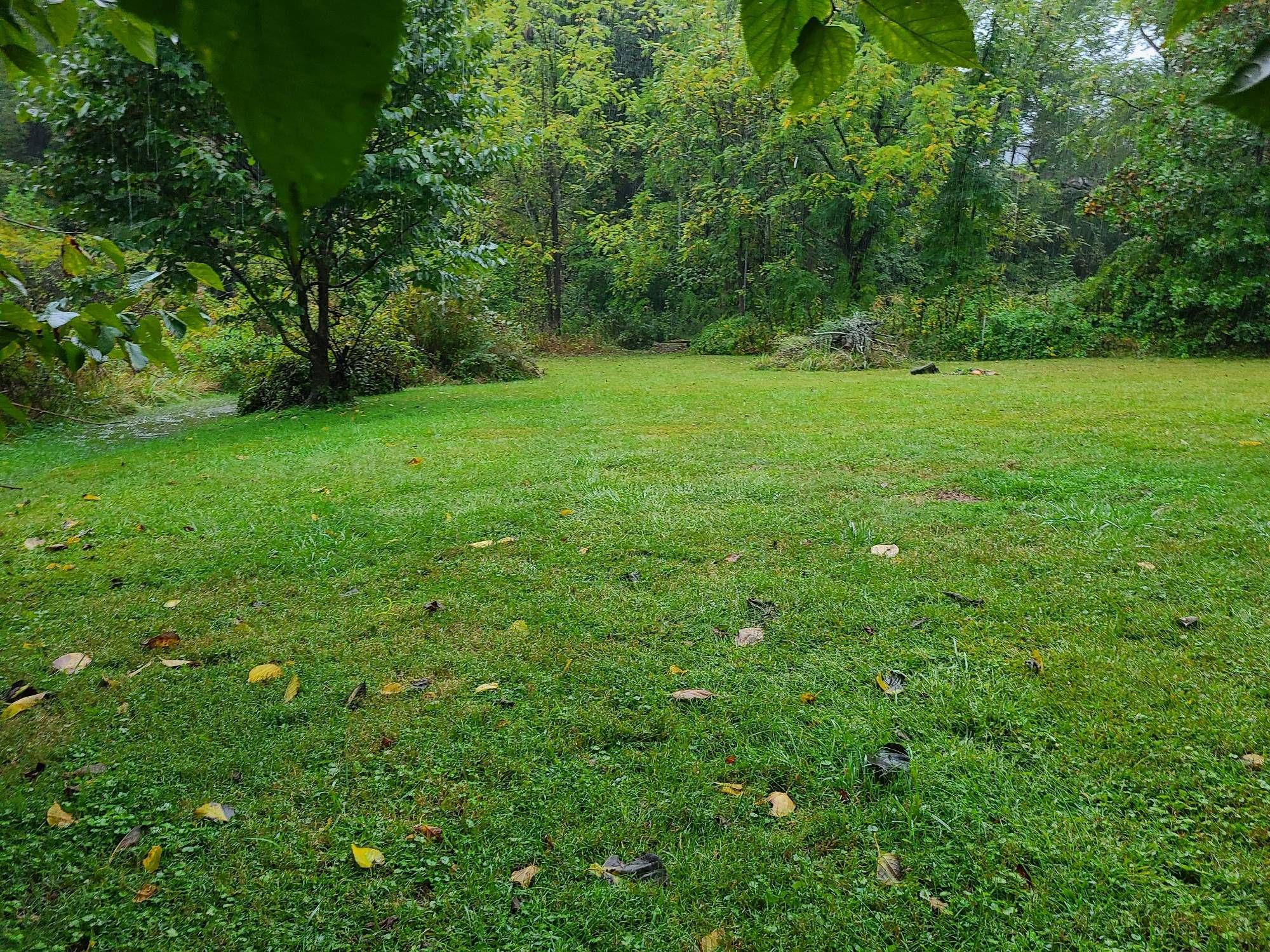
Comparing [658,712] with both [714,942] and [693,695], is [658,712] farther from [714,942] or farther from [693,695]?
[714,942]

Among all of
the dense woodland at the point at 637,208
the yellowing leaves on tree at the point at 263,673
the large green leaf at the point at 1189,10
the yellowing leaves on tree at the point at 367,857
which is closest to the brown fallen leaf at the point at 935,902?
the yellowing leaves on tree at the point at 367,857

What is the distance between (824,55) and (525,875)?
143 centimetres

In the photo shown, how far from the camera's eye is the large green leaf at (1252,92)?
26 centimetres

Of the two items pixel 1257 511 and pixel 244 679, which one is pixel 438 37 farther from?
pixel 1257 511

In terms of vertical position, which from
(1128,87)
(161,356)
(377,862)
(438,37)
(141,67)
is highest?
(1128,87)

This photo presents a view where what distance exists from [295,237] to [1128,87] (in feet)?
59.0

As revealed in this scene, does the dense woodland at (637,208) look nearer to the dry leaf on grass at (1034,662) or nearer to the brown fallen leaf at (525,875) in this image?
the brown fallen leaf at (525,875)

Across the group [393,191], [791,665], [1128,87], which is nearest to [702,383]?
[393,191]

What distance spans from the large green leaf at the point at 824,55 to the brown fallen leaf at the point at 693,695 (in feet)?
5.53

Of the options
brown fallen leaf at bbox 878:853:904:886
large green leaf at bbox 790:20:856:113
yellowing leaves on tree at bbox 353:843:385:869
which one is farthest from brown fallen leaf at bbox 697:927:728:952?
large green leaf at bbox 790:20:856:113

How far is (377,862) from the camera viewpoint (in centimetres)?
140

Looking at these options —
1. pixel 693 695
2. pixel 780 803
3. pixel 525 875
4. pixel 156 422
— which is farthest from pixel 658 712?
pixel 156 422

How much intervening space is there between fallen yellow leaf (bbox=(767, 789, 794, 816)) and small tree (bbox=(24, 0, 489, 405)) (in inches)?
148

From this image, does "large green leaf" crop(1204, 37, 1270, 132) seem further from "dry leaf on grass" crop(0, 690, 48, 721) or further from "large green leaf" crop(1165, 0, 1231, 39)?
"dry leaf on grass" crop(0, 690, 48, 721)
